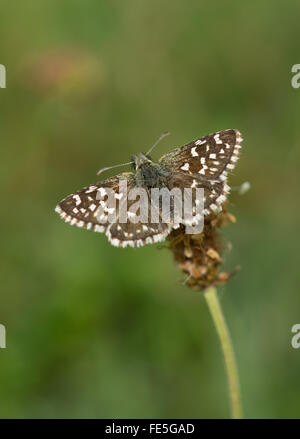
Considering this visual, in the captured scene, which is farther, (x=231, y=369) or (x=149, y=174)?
(x=149, y=174)

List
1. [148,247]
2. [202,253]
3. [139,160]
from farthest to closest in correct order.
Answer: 1. [148,247]
2. [139,160]
3. [202,253]

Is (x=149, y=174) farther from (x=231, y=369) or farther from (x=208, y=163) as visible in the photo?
(x=231, y=369)

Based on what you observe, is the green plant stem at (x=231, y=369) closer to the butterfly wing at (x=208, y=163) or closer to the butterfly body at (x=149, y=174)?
the butterfly wing at (x=208, y=163)

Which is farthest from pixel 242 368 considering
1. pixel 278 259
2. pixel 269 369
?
pixel 278 259

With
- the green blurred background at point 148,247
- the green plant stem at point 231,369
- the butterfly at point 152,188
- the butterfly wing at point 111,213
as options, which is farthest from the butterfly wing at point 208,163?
the green blurred background at point 148,247

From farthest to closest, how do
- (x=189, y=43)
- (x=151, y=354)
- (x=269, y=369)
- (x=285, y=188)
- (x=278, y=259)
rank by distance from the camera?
(x=189, y=43), (x=285, y=188), (x=278, y=259), (x=151, y=354), (x=269, y=369)

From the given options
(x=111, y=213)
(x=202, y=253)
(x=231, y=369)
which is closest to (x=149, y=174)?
(x=111, y=213)

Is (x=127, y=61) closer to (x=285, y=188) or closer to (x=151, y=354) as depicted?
(x=285, y=188)
